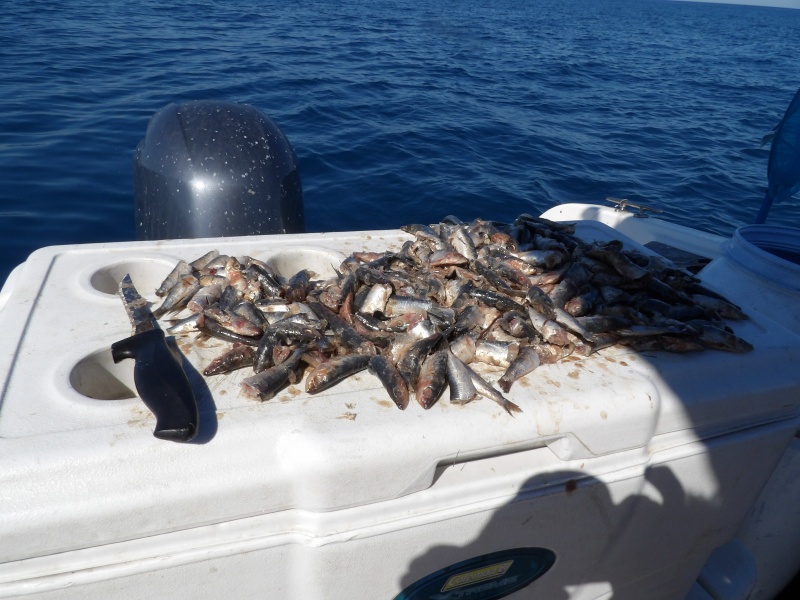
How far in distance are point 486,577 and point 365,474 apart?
2.54 feet

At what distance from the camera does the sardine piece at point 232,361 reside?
6.93 ft

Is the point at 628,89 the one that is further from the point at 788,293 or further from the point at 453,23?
the point at 788,293

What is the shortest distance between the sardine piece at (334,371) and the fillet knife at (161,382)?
1.38 ft

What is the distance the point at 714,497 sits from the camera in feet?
8.38

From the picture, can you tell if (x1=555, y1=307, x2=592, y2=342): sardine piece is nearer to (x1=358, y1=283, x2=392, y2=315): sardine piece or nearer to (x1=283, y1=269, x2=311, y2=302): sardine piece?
(x1=358, y1=283, x2=392, y2=315): sardine piece

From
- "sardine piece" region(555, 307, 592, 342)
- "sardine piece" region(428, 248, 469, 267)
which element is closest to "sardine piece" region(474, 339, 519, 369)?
"sardine piece" region(555, 307, 592, 342)

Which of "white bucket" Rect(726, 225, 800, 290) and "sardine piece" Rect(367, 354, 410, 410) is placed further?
"white bucket" Rect(726, 225, 800, 290)

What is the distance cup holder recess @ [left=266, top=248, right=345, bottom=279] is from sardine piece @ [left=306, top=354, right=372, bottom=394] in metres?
1.00

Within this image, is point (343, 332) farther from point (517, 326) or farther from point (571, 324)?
point (571, 324)

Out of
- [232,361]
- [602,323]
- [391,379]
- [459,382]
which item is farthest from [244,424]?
[602,323]

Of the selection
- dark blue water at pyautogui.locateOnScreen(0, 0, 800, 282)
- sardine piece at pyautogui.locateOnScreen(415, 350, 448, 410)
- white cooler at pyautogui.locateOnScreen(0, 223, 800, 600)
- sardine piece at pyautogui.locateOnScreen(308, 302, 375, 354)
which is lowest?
dark blue water at pyautogui.locateOnScreen(0, 0, 800, 282)

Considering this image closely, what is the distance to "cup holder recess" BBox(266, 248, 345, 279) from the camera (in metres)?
3.10

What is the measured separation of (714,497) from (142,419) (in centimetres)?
243

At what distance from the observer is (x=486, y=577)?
2166 millimetres
